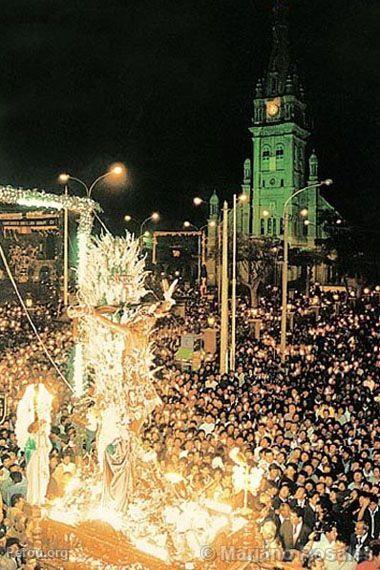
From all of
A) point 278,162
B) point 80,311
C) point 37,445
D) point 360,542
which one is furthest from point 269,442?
point 278,162

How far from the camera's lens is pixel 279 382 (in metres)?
14.9

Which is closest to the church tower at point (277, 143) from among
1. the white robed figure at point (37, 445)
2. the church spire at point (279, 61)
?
the church spire at point (279, 61)

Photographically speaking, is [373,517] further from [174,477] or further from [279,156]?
[279,156]

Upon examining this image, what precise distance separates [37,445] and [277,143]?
71389mm

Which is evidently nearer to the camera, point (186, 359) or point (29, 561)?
point (29, 561)

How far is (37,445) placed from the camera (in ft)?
31.9

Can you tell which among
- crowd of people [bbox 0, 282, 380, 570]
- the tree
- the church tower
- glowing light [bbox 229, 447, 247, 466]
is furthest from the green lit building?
glowing light [bbox 229, 447, 247, 466]

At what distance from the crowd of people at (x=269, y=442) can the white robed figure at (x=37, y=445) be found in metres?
0.19

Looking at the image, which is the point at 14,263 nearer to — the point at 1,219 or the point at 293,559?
the point at 1,219

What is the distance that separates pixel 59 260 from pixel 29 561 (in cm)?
3754

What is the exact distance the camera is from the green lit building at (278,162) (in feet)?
244

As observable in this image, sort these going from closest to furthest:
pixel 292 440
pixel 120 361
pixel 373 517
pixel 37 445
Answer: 1. pixel 373 517
2. pixel 120 361
3. pixel 37 445
4. pixel 292 440

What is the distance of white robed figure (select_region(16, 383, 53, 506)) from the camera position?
961cm

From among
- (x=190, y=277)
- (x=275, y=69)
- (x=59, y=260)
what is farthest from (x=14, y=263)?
(x=275, y=69)
